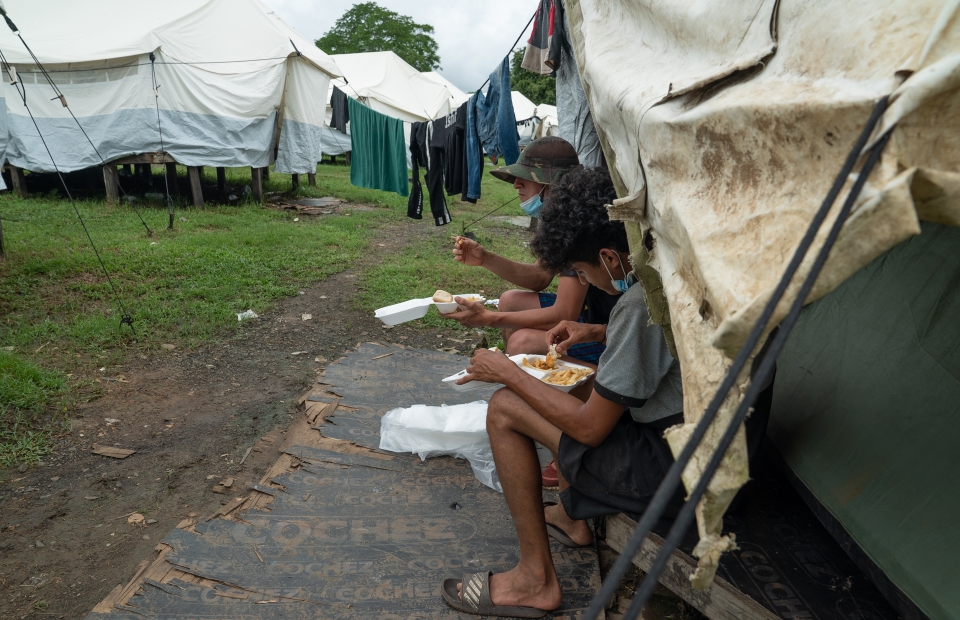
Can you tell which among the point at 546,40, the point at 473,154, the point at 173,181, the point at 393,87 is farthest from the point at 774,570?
the point at 393,87

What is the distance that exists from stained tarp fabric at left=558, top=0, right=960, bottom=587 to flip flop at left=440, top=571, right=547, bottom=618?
122 cm

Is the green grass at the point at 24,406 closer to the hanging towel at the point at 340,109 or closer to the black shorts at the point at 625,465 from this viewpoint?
the black shorts at the point at 625,465

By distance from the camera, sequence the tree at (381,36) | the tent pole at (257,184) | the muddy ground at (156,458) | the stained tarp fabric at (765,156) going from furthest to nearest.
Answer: the tree at (381,36), the tent pole at (257,184), the muddy ground at (156,458), the stained tarp fabric at (765,156)

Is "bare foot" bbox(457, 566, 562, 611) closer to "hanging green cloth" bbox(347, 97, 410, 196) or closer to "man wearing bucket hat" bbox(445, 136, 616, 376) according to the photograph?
"man wearing bucket hat" bbox(445, 136, 616, 376)

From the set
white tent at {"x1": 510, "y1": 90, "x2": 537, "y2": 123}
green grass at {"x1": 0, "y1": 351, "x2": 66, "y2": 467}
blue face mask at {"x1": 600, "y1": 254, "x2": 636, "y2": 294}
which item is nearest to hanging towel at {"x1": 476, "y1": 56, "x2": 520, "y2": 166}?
blue face mask at {"x1": 600, "y1": 254, "x2": 636, "y2": 294}

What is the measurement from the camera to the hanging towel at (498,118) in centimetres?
520

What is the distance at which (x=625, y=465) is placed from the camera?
179 cm

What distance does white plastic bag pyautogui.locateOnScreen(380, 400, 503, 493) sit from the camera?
2.81 m

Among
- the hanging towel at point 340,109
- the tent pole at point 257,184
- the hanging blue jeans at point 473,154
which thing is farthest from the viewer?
the tent pole at point 257,184

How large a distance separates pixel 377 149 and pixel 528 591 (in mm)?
7347

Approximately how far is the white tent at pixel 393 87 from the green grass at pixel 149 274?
668cm

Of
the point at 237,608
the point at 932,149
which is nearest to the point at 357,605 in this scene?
the point at 237,608

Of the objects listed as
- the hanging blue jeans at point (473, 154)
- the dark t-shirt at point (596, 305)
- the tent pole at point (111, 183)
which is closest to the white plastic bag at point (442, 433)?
the dark t-shirt at point (596, 305)

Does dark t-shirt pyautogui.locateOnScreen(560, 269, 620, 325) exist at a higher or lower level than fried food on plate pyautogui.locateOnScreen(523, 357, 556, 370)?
higher
